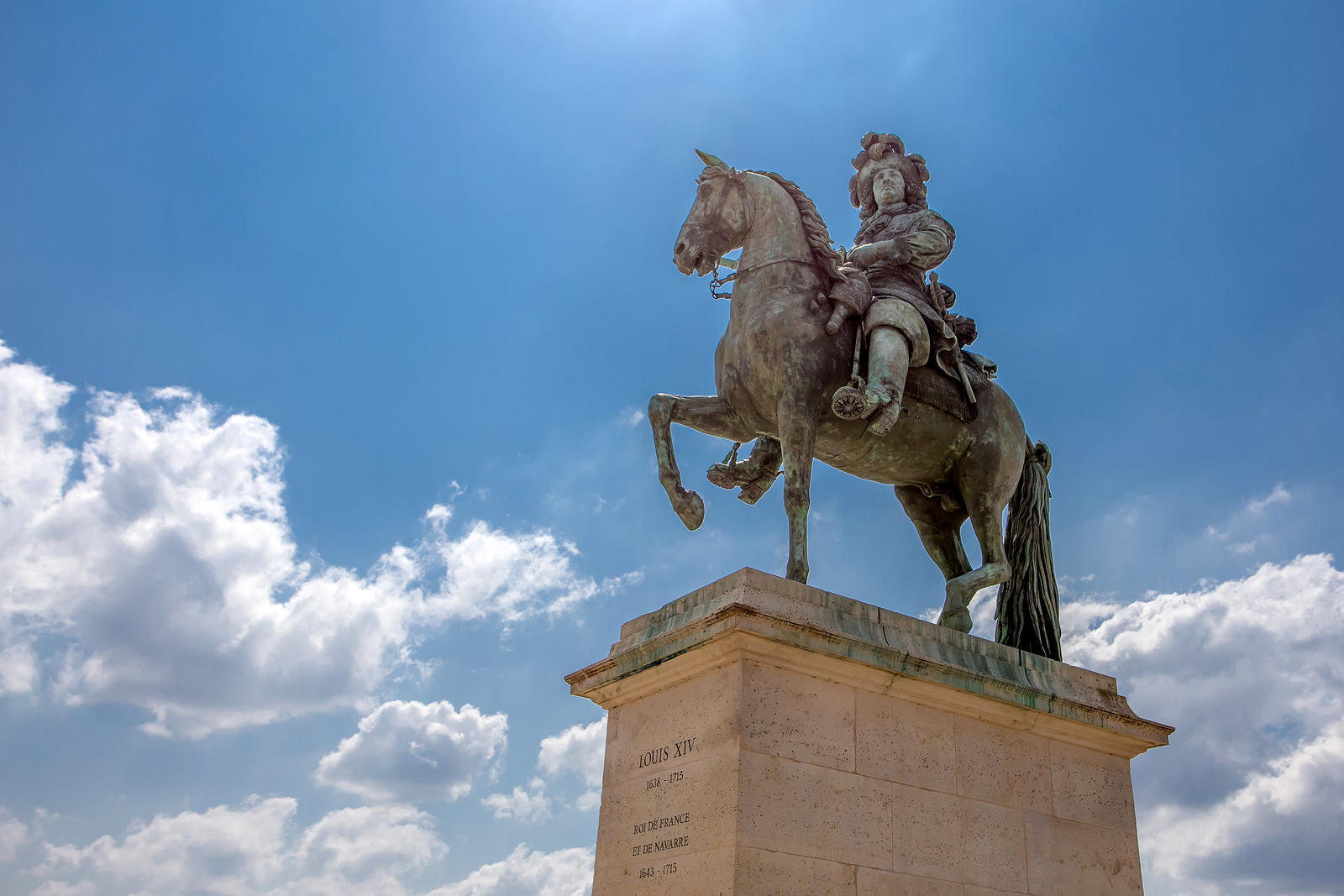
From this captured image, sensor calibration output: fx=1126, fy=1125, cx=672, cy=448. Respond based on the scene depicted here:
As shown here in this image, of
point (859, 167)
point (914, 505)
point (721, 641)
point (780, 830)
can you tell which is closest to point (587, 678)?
point (721, 641)

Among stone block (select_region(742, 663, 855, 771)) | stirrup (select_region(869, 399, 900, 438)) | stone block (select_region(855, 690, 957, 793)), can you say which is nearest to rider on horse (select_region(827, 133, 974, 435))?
stirrup (select_region(869, 399, 900, 438))

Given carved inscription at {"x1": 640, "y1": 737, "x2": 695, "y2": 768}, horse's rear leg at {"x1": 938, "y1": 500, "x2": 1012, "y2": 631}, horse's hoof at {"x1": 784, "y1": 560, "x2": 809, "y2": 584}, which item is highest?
horse's rear leg at {"x1": 938, "y1": 500, "x2": 1012, "y2": 631}

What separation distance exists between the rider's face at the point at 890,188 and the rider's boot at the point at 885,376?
97.2 inches

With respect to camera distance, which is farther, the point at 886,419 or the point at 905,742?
the point at 886,419

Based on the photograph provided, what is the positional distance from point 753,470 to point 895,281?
213 cm

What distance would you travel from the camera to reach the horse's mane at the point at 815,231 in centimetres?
941

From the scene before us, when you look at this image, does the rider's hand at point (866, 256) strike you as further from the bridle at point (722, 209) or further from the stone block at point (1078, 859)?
the stone block at point (1078, 859)

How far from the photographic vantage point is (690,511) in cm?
881

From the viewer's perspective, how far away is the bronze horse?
28.8 ft

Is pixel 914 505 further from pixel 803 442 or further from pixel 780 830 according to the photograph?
pixel 780 830

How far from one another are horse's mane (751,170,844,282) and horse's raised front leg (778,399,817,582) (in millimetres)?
1371

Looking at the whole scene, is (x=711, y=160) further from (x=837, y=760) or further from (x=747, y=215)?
(x=837, y=760)

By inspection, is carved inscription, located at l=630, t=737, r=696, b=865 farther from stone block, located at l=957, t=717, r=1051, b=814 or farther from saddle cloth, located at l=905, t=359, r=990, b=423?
saddle cloth, located at l=905, t=359, r=990, b=423

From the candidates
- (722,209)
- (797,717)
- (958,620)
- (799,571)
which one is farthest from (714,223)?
(797,717)
